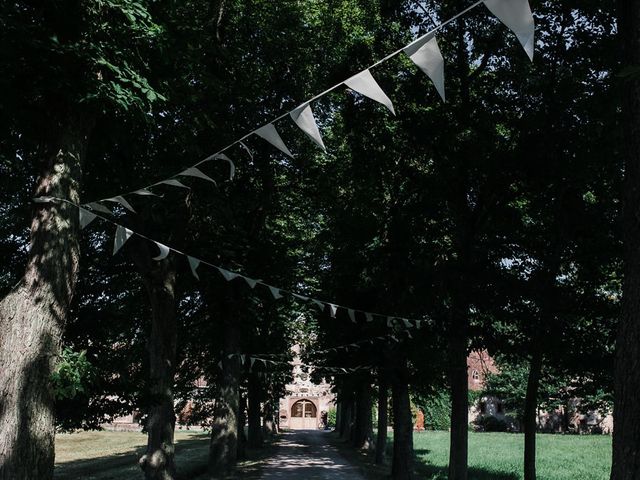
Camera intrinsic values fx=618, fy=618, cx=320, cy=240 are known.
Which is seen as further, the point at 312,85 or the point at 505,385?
the point at 505,385

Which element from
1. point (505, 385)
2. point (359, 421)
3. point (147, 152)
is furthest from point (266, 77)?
point (505, 385)

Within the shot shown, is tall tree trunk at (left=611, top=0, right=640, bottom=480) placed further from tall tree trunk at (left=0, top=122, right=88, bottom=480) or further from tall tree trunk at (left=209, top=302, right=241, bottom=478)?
tall tree trunk at (left=209, top=302, right=241, bottom=478)

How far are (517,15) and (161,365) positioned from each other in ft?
37.6

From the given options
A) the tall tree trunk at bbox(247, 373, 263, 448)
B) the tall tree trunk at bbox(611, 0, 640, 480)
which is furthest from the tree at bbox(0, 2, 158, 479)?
the tall tree trunk at bbox(247, 373, 263, 448)

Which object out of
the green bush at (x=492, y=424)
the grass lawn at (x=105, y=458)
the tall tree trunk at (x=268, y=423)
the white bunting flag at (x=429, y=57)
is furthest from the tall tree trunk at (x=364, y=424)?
the green bush at (x=492, y=424)

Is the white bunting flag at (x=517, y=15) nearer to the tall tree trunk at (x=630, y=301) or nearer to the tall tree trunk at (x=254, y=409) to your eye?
the tall tree trunk at (x=630, y=301)

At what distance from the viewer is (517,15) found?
367 centimetres

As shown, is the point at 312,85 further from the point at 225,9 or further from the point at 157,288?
the point at 157,288

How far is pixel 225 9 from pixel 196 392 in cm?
2051

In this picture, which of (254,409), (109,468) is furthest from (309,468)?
(109,468)

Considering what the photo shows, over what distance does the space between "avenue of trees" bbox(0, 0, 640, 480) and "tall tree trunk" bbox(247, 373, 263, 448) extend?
7.97 metres

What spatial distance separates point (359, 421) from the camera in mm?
33969

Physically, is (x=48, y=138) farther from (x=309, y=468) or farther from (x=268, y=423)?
(x=268, y=423)

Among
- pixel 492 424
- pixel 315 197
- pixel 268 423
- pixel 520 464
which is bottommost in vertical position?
pixel 492 424
